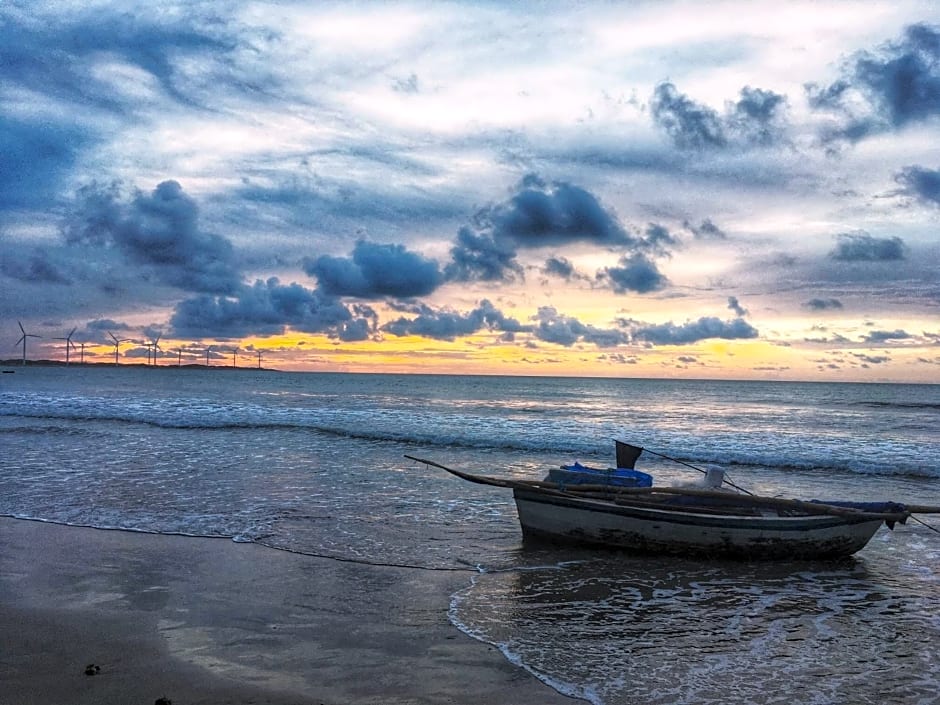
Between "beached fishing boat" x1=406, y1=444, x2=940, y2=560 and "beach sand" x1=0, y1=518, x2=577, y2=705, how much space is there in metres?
2.37

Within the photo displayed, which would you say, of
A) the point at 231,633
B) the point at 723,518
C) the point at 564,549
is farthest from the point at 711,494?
the point at 231,633

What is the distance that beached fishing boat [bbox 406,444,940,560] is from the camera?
Result: 1141 centimetres

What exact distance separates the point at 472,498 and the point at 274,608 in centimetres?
850

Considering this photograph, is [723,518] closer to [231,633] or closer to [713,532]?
[713,532]

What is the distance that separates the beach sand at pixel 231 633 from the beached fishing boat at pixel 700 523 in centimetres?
237

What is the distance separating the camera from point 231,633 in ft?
24.3

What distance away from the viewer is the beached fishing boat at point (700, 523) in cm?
1141

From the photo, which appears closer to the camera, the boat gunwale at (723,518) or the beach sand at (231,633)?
the beach sand at (231,633)

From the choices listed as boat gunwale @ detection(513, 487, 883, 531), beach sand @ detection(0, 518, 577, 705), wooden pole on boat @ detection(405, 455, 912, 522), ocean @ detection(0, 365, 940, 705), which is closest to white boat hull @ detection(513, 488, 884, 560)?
boat gunwale @ detection(513, 487, 883, 531)

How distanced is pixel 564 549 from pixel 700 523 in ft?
7.34

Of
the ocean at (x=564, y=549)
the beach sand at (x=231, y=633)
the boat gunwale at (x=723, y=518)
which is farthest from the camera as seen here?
the boat gunwale at (x=723, y=518)

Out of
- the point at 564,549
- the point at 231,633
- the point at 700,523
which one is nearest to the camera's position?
the point at 231,633

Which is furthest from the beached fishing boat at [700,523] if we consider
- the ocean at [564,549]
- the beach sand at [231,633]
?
the beach sand at [231,633]

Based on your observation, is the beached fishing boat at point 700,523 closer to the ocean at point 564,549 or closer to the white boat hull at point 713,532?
the white boat hull at point 713,532
